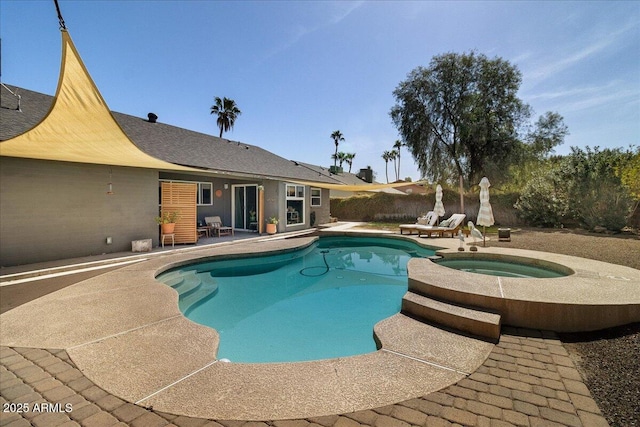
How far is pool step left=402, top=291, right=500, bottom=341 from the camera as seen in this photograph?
3.81m

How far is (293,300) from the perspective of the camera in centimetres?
655

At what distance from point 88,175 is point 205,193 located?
5.98m

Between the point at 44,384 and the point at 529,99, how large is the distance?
82.5 ft

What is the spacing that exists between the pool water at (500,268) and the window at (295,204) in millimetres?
9901

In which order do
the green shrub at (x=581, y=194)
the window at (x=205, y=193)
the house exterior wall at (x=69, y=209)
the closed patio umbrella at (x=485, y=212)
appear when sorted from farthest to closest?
the window at (x=205, y=193)
the green shrub at (x=581, y=194)
the closed patio umbrella at (x=485, y=212)
the house exterior wall at (x=69, y=209)

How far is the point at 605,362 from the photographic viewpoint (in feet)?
10.3

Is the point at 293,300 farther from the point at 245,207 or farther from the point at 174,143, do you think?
the point at 245,207

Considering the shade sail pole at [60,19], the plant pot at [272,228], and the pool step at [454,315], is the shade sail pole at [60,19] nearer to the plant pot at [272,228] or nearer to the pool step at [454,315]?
the pool step at [454,315]

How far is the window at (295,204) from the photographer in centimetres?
1644

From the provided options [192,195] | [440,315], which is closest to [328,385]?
[440,315]

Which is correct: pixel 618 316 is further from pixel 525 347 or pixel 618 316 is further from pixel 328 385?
pixel 328 385

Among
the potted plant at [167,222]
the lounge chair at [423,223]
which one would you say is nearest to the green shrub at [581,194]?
the lounge chair at [423,223]

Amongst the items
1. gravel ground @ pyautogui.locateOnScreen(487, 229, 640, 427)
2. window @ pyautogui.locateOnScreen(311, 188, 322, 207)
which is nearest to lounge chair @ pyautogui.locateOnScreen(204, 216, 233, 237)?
window @ pyautogui.locateOnScreen(311, 188, 322, 207)

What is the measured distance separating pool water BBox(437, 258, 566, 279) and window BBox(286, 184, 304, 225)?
9.90m
